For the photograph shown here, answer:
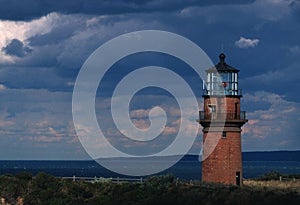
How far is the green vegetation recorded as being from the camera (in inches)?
1403

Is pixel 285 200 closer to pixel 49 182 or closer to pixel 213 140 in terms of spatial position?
pixel 213 140

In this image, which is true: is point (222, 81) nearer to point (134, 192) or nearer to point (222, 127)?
point (222, 127)

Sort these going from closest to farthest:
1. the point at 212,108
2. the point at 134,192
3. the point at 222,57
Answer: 1. the point at 134,192
2. the point at 212,108
3. the point at 222,57

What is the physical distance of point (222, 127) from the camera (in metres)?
41.4

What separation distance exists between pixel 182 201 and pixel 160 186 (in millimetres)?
5472

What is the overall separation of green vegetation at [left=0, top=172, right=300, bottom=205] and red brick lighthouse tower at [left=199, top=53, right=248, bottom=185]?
55.6 inches

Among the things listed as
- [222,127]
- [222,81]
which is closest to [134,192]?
[222,127]

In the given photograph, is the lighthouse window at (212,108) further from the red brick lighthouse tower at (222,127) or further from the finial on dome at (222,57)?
the finial on dome at (222,57)

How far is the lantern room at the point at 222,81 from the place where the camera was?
4203 centimetres

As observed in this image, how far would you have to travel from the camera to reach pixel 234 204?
113ft

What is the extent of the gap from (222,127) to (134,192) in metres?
6.99

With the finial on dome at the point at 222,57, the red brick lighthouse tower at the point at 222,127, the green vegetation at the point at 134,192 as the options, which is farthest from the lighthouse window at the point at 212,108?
the green vegetation at the point at 134,192

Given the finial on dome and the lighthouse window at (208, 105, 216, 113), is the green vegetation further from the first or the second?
the finial on dome

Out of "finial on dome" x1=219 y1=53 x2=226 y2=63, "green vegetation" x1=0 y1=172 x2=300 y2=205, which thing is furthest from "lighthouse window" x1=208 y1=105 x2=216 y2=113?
"green vegetation" x1=0 y1=172 x2=300 y2=205
